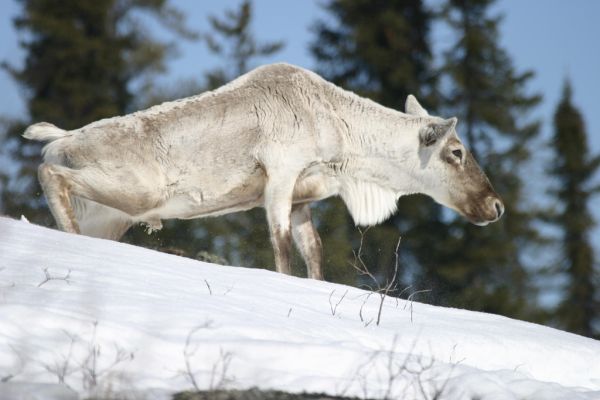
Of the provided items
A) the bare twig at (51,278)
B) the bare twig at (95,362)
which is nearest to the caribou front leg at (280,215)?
the bare twig at (51,278)

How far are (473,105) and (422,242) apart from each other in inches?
188

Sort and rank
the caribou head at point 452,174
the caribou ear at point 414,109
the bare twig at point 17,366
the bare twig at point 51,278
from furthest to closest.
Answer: the caribou ear at point 414,109 → the caribou head at point 452,174 → the bare twig at point 51,278 → the bare twig at point 17,366

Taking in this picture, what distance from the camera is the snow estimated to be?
4559 mm

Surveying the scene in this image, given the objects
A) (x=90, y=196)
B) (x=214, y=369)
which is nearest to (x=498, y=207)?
(x=90, y=196)

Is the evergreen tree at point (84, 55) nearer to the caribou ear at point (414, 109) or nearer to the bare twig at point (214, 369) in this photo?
the caribou ear at point (414, 109)

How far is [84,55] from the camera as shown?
30.0 meters

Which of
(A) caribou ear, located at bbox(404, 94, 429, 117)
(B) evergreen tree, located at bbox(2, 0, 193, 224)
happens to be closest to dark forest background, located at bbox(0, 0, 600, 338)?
(B) evergreen tree, located at bbox(2, 0, 193, 224)

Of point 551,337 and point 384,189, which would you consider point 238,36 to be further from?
point 551,337

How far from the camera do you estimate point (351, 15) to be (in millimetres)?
33656

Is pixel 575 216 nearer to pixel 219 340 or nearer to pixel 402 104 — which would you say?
pixel 402 104

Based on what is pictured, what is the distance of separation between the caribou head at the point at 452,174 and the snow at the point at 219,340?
3.97 metres

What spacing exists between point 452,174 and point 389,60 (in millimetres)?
20710

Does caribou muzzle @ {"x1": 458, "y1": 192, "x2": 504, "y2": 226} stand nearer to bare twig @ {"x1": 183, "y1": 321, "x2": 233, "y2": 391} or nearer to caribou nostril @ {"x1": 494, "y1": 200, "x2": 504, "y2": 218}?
caribou nostril @ {"x1": 494, "y1": 200, "x2": 504, "y2": 218}

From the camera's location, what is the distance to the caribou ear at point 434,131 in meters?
10.9
